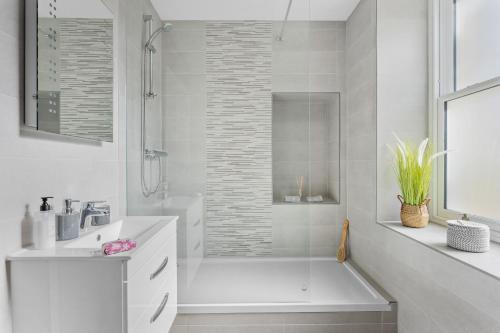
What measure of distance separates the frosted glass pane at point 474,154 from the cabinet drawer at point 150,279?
1696mm

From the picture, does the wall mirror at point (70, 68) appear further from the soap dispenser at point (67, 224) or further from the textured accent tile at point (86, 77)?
the soap dispenser at point (67, 224)

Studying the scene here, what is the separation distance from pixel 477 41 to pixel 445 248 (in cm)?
120

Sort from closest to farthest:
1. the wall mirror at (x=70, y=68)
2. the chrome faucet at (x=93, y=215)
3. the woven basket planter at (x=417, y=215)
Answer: the wall mirror at (x=70, y=68) < the chrome faucet at (x=93, y=215) < the woven basket planter at (x=417, y=215)

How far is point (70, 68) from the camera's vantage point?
4.11ft

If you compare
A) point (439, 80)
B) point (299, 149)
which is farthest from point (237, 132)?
point (439, 80)

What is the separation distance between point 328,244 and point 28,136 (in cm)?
244

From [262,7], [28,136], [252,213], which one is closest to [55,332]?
[28,136]

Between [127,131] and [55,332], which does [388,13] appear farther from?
[55,332]

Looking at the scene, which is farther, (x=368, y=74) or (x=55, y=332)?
(x=368, y=74)

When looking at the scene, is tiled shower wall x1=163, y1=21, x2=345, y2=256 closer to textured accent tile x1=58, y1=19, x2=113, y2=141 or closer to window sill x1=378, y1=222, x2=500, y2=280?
textured accent tile x1=58, y1=19, x2=113, y2=141

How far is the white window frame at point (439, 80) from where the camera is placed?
193 cm

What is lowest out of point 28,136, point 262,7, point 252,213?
point 252,213

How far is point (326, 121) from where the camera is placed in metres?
2.38

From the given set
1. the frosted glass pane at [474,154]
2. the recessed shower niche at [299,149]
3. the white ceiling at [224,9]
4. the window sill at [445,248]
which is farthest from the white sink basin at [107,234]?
the frosted glass pane at [474,154]
